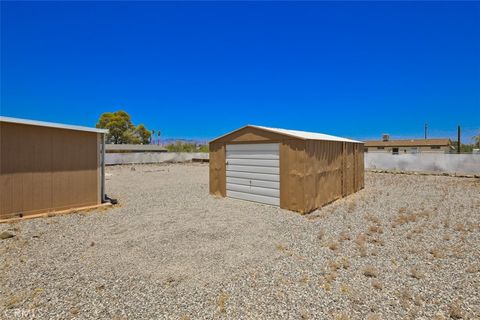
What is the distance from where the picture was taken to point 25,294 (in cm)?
288

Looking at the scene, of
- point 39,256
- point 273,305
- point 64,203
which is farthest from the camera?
point 64,203

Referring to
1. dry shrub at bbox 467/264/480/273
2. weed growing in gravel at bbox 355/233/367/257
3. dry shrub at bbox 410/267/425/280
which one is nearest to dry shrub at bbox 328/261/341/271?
weed growing in gravel at bbox 355/233/367/257

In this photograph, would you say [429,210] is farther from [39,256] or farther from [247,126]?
[39,256]

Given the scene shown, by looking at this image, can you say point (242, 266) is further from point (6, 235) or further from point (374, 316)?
point (6, 235)

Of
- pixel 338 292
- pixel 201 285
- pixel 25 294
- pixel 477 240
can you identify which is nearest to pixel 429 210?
pixel 477 240

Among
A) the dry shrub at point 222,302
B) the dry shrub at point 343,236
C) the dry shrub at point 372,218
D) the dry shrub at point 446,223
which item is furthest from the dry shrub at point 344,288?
the dry shrub at point 446,223

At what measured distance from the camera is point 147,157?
1019 inches

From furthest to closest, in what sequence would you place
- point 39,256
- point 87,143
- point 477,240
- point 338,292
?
point 87,143, point 477,240, point 39,256, point 338,292

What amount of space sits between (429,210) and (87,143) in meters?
9.57

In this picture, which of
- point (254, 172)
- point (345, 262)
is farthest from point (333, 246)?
point (254, 172)

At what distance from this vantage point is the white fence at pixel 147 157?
2356cm

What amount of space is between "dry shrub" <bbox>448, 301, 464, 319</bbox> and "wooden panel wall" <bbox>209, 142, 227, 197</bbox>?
21.7ft

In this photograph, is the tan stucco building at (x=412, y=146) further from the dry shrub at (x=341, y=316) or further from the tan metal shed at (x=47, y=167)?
the dry shrub at (x=341, y=316)

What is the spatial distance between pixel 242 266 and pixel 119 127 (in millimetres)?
38297
